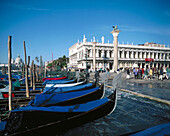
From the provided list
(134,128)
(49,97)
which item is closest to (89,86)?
(49,97)

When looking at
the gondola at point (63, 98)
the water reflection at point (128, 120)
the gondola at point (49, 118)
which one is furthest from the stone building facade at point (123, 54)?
the gondola at point (49, 118)

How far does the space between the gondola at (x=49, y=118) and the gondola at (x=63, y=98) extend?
99cm

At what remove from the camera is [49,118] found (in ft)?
10.3

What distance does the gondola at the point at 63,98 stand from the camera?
4219 mm

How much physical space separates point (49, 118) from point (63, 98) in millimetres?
1565

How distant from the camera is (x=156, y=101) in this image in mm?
5746

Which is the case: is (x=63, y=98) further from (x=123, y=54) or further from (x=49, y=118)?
(x=123, y=54)

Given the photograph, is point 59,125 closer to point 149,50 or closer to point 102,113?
point 102,113

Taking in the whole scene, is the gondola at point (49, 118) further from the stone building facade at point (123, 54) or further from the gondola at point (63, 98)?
the stone building facade at point (123, 54)

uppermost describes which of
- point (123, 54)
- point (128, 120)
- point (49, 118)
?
point (123, 54)

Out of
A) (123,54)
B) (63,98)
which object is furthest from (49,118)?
(123,54)

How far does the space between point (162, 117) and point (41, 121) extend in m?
3.82

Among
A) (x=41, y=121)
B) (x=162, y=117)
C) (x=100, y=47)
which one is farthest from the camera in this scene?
(x=100, y=47)

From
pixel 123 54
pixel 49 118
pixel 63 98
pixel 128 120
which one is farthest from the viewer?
pixel 123 54
